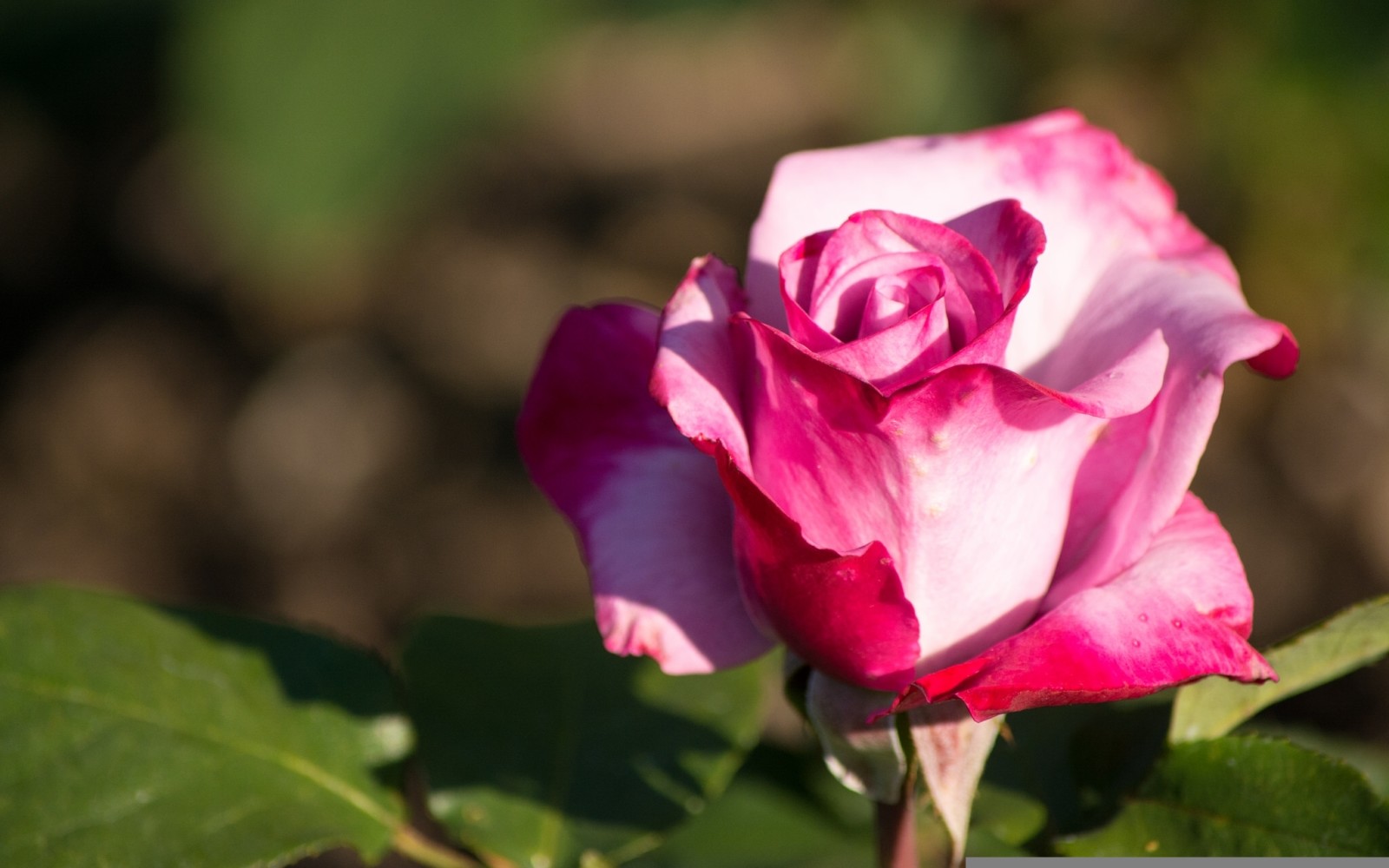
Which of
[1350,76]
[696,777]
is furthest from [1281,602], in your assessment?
[696,777]

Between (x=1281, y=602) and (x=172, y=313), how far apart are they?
195 centimetres

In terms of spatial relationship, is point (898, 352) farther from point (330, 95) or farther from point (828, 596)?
point (330, 95)

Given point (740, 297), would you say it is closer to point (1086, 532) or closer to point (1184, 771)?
point (1086, 532)

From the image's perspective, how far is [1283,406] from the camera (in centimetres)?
219

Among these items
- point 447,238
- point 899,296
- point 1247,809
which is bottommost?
point 447,238

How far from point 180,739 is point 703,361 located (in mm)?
383

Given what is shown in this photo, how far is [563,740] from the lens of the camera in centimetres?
75

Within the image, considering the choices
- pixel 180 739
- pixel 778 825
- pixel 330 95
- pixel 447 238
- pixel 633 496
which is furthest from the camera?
pixel 447 238

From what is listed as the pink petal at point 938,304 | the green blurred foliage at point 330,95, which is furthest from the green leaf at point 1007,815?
the green blurred foliage at point 330,95

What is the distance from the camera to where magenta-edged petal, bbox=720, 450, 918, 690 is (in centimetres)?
45

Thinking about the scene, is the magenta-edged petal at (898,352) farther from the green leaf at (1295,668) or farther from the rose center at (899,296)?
the green leaf at (1295,668)

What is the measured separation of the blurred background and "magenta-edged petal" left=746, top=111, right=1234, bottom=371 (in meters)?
1.17

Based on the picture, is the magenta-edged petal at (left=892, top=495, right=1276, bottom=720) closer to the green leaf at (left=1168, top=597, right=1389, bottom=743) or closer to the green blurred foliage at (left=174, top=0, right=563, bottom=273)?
the green leaf at (left=1168, top=597, right=1389, bottom=743)

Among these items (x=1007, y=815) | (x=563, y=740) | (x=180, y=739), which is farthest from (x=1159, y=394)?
(x=180, y=739)
